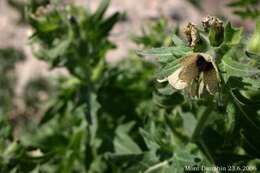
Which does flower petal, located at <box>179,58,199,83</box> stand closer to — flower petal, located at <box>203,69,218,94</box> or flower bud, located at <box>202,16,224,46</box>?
flower petal, located at <box>203,69,218,94</box>

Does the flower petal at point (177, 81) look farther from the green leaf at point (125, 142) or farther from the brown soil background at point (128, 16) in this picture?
the brown soil background at point (128, 16)

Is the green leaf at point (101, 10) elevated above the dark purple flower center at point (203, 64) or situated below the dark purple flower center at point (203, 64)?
above

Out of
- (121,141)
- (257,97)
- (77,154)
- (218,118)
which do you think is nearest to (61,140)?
(77,154)

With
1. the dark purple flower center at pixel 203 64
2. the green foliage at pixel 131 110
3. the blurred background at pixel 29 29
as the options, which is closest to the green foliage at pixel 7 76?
the blurred background at pixel 29 29

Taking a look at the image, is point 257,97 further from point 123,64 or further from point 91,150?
point 123,64

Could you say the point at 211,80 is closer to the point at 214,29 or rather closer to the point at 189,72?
the point at 189,72

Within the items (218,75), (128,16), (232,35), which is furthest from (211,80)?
(128,16)

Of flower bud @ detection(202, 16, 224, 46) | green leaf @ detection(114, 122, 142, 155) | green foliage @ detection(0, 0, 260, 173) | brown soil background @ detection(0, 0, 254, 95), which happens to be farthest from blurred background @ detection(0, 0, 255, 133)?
flower bud @ detection(202, 16, 224, 46)
